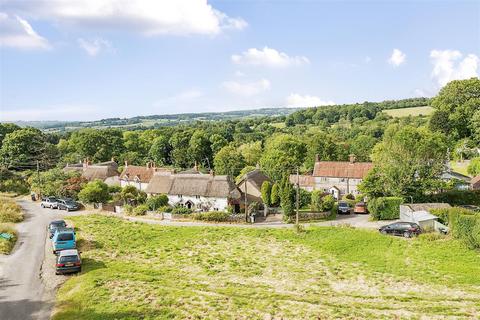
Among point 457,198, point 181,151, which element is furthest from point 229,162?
point 457,198

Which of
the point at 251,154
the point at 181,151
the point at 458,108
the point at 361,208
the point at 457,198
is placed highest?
the point at 458,108

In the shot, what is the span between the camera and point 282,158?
66812 mm

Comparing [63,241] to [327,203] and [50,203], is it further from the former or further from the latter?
[327,203]

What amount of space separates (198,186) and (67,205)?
673 inches

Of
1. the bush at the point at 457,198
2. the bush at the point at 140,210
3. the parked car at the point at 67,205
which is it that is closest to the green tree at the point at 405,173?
the bush at the point at 457,198

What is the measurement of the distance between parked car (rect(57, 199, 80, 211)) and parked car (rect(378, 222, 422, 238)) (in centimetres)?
3742

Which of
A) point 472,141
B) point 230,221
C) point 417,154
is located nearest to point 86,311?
point 230,221

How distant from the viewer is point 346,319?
17.4 m

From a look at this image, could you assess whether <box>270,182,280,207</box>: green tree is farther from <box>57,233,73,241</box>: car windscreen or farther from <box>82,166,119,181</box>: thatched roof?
<box>82,166,119,181</box>: thatched roof

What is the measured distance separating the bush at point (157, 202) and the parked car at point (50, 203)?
41.8 feet

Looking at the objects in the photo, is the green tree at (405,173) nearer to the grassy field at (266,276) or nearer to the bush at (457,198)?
the bush at (457,198)

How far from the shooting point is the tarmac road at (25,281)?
64.2ft

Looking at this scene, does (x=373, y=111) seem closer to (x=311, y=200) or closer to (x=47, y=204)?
(x=311, y=200)

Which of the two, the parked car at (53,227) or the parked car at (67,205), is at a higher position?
the parked car at (53,227)
